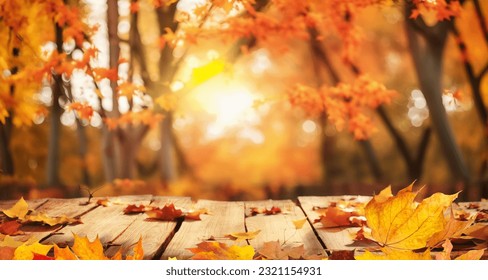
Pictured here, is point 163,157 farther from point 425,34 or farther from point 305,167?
point 305,167

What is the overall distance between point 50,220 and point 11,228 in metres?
0.15

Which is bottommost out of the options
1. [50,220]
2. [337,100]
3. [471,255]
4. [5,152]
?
[471,255]

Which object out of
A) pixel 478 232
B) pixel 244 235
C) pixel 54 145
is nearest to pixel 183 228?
pixel 244 235

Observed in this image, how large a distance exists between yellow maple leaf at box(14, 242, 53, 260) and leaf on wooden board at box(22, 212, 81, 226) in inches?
8.9

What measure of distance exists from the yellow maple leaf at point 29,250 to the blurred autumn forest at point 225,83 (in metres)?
0.91

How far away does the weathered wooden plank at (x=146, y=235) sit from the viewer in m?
Answer: 1.86

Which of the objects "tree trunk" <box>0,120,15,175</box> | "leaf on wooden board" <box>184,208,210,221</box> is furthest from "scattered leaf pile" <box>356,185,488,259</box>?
"tree trunk" <box>0,120,15,175</box>

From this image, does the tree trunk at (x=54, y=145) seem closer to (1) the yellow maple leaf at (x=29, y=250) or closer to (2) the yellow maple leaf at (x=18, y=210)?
(2) the yellow maple leaf at (x=18, y=210)

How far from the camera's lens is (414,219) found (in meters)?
1.76

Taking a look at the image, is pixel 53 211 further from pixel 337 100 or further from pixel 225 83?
pixel 337 100

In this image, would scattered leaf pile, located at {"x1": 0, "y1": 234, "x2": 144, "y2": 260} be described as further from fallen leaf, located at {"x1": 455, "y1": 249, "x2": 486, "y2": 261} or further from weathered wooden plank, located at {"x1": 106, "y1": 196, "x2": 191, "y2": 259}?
fallen leaf, located at {"x1": 455, "y1": 249, "x2": 486, "y2": 261}

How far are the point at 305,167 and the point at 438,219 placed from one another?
484 inches

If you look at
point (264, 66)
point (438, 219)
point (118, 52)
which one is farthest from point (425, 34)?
point (264, 66)

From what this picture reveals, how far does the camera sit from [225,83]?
182 inches
